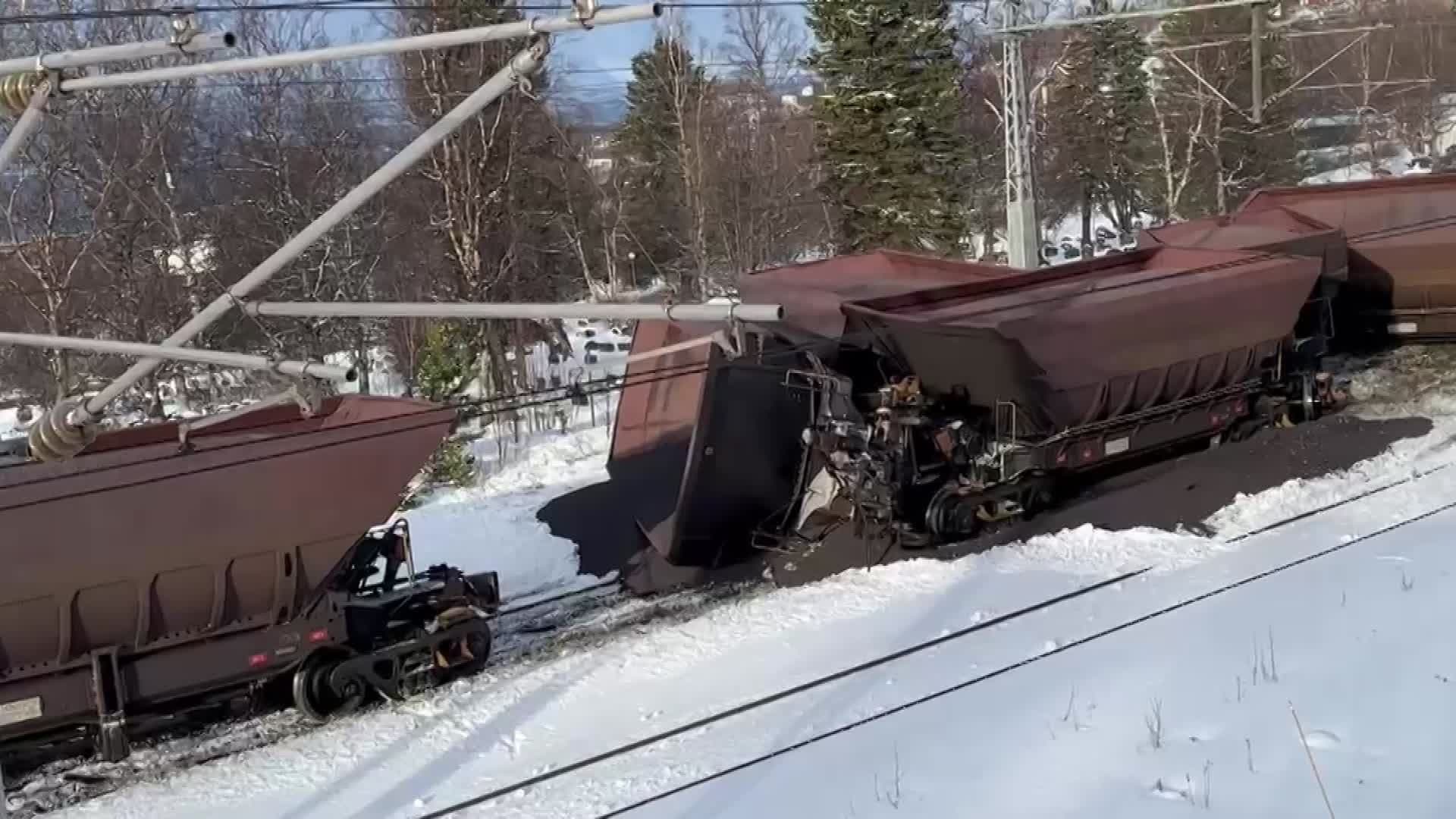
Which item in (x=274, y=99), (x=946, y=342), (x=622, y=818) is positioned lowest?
(x=622, y=818)

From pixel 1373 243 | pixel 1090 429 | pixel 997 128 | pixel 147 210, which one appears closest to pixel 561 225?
pixel 147 210

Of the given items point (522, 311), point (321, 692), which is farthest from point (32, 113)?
point (321, 692)

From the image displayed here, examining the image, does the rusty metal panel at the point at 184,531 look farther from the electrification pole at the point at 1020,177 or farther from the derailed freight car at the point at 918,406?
the electrification pole at the point at 1020,177

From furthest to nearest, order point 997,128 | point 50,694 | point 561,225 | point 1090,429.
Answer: point 997,128 → point 561,225 → point 1090,429 → point 50,694

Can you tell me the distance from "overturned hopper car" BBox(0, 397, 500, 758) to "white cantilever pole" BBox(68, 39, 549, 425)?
122cm

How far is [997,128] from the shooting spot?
156 ft

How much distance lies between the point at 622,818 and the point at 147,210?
22759 millimetres

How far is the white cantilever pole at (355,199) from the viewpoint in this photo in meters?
5.50

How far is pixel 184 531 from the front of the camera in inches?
323

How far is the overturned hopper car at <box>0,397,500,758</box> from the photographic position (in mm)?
7867

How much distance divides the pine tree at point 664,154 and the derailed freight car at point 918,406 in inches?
898

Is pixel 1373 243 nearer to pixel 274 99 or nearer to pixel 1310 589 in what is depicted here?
pixel 1310 589

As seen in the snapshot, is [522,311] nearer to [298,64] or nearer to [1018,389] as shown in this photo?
[298,64]

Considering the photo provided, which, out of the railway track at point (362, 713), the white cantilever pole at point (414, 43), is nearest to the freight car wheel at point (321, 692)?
the railway track at point (362, 713)
